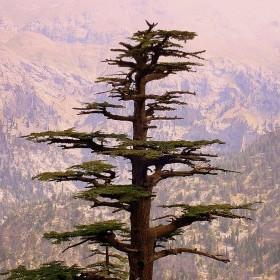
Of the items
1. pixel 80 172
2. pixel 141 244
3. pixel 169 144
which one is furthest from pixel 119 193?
pixel 141 244

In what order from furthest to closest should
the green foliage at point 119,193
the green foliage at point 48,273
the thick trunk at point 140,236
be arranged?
the thick trunk at point 140,236 → the green foliage at point 48,273 → the green foliage at point 119,193

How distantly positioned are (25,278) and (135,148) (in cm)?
566

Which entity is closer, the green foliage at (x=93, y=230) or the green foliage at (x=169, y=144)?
the green foliage at (x=169, y=144)

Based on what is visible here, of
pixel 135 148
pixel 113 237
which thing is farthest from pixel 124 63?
pixel 113 237

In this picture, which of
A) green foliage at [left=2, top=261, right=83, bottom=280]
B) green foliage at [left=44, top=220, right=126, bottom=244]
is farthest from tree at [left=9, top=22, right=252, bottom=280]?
green foliage at [left=2, top=261, right=83, bottom=280]

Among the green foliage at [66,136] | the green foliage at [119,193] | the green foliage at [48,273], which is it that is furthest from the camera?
the green foliage at [66,136]

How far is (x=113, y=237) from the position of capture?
18.7 meters

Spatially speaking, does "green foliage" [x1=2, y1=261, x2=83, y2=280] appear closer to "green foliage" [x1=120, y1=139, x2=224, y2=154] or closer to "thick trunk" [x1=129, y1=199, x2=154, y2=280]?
"thick trunk" [x1=129, y1=199, x2=154, y2=280]

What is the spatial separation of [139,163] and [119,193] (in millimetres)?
2762

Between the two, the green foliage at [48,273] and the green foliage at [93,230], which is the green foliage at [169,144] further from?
the green foliage at [48,273]

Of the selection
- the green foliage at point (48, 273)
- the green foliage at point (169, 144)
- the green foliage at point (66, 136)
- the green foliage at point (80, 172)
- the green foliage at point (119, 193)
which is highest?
the green foliage at point (66, 136)

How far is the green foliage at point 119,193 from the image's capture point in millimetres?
16750

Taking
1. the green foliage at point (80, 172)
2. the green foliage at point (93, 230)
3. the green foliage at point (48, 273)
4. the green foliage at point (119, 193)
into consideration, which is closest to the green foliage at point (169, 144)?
the green foliage at point (80, 172)

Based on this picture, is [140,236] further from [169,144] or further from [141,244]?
[169,144]
